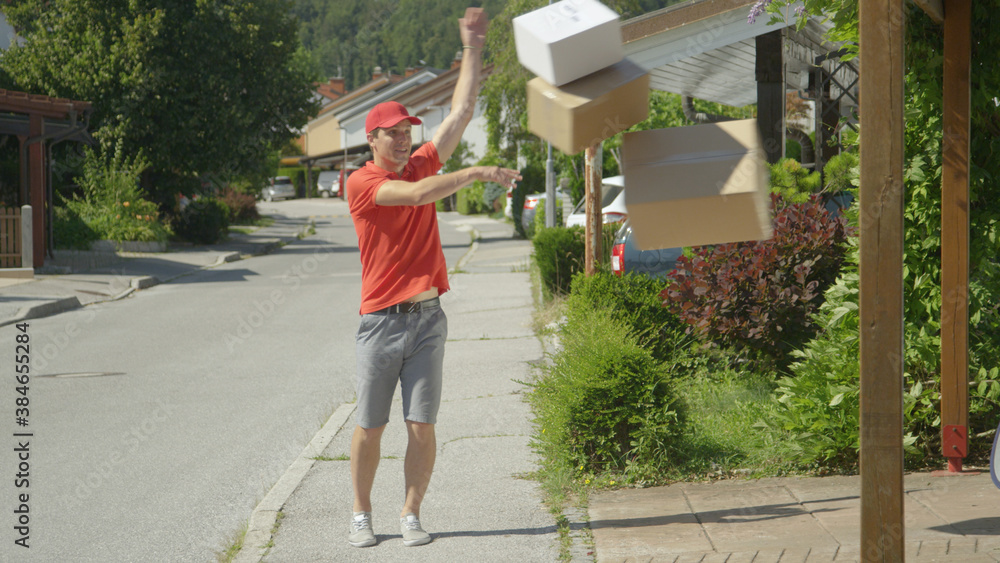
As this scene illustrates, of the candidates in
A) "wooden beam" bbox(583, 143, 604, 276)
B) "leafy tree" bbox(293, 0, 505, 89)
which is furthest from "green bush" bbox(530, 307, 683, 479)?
"leafy tree" bbox(293, 0, 505, 89)

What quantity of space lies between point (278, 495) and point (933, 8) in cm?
406

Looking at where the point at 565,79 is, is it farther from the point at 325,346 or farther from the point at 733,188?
the point at 325,346

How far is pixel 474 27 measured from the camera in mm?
4113

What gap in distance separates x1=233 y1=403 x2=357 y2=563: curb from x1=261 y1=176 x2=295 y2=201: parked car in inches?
2480

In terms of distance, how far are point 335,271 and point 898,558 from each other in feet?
57.3

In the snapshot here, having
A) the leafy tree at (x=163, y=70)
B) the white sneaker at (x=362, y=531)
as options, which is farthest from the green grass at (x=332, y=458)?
the leafy tree at (x=163, y=70)

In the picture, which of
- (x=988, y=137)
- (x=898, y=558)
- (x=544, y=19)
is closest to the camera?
(x=544, y=19)

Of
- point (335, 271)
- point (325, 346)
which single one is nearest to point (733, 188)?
point (325, 346)

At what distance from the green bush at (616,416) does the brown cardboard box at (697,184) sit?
7.95 ft

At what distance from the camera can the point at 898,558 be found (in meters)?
3.21

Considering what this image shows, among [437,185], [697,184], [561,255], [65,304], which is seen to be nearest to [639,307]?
[437,185]

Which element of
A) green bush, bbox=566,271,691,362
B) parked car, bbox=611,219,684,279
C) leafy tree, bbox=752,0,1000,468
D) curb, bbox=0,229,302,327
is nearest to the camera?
leafy tree, bbox=752,0,1000,468

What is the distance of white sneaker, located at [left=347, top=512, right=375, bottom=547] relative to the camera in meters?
4.39

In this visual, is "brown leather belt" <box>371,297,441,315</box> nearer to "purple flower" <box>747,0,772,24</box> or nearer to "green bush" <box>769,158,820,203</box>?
"purple flower" <box>747,0,772,24</box>
